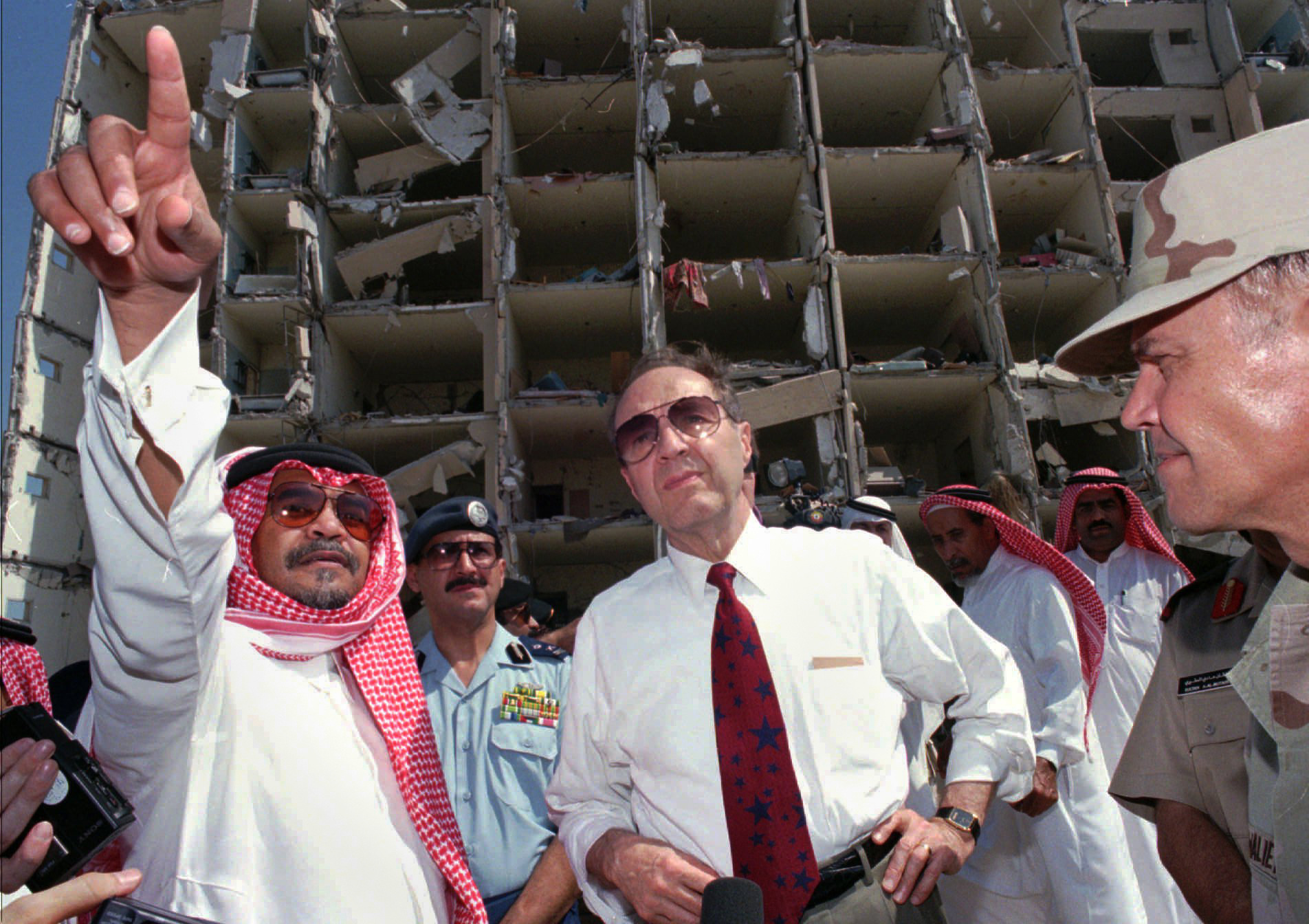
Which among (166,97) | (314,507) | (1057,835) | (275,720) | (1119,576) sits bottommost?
(1057,835)

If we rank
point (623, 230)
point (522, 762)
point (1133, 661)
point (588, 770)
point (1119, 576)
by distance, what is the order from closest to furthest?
point (588, 770), point (522, 762), point (1133, 661), point (1119, 576), point (623, 230)

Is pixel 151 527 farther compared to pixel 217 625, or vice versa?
pixel 217 625

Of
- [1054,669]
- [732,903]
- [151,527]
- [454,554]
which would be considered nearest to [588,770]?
[732,903]

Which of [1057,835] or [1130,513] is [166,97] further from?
[1130,513]

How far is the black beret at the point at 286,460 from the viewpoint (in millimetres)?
2740

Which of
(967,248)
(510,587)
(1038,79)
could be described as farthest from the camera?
(1038,79)

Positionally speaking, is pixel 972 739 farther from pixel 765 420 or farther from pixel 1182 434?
pixel 765 420

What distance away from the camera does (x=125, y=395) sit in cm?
139

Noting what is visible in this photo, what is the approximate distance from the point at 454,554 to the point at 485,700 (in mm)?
751

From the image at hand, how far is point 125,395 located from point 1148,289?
1.74 metres

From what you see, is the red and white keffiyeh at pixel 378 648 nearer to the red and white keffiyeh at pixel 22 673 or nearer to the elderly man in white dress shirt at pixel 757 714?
the elderly man in white dress shirt at pixel 757 714

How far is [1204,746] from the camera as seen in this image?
74.0 inches

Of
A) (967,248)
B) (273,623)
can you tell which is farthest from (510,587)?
(967,248)

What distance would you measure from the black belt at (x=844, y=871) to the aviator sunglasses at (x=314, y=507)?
177cm
